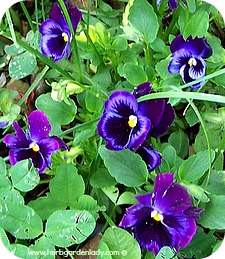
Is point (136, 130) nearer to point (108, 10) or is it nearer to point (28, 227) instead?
point (28, 227)

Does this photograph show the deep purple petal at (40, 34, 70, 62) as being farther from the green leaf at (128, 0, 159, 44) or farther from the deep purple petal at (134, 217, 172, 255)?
the deep purple petal at (134, 217, 172, 255)

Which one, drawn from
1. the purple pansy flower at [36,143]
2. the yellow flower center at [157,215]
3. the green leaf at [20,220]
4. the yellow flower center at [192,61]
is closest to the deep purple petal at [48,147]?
the purple pansy flower at [36,143]

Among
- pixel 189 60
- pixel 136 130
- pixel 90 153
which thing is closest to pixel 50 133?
pixel 90 153

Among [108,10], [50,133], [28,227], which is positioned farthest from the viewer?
[108,10]

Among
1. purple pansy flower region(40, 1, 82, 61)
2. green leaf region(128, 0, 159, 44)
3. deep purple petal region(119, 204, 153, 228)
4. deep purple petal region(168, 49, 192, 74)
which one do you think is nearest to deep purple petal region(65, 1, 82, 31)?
purple pansy flower region(40, 1, 82, 61)

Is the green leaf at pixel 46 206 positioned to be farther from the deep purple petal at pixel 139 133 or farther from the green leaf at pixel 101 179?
the deep purple petal at pixel 139 133

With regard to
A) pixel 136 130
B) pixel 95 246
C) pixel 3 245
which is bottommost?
pixel 95 246
